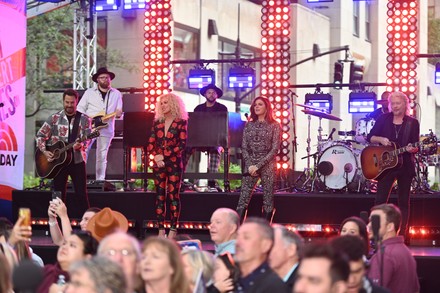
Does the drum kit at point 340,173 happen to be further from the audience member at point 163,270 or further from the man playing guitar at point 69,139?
the audience member at point 163,270

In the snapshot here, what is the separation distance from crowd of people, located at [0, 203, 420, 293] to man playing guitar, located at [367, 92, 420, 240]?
3717 millimetres

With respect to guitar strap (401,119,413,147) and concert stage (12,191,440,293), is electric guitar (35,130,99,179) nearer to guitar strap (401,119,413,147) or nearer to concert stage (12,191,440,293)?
concert stage (12,191,440,293)

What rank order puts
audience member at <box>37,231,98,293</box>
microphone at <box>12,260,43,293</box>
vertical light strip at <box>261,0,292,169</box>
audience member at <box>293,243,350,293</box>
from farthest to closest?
vertical light strip at <box>261,0,292,169</box> < audience member at <box>37,231,98,293</box> < audience member at <box>293,243,350,293</box> < microphone at <box>12,260,43,293</box>

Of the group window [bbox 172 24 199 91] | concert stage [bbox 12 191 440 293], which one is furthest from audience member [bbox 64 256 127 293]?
window [bbox 172 24 199 91]

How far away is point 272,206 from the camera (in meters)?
14.7

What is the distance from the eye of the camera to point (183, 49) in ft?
118

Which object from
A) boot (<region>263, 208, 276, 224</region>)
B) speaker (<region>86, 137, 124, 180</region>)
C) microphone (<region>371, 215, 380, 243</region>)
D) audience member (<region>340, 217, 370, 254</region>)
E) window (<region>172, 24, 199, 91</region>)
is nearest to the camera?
microphone (<region>371, 215, 380, 243</region>)

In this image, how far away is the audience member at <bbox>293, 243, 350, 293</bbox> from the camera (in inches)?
244

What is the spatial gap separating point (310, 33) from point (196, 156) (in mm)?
10262

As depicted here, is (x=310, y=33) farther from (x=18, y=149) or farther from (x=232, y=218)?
(x=232, y=218)

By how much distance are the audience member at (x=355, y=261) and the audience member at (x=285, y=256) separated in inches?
33.4

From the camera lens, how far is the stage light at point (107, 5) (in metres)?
21.1

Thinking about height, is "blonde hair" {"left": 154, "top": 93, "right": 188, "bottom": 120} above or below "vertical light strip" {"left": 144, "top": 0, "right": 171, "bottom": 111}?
below

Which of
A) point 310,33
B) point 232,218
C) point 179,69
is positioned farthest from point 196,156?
point 232,218
